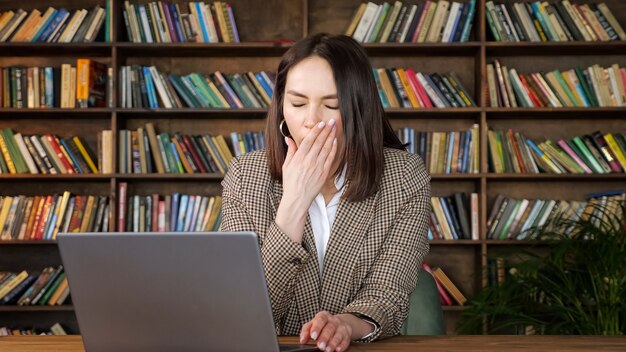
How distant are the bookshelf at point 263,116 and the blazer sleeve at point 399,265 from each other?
2.18 meters

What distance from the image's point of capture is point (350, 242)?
1.77 metres

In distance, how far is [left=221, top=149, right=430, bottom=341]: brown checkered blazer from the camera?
5.41 feet

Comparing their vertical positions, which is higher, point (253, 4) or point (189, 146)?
point (253, 4)

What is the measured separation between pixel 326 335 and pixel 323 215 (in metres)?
0.63

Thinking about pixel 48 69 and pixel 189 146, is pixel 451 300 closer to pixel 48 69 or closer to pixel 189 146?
pixel 189 146

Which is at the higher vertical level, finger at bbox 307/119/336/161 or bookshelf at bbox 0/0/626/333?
finger at bbox 307/119/336/161

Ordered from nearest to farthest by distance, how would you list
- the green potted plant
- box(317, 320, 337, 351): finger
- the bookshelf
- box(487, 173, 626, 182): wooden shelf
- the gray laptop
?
1. the gray laptop
2. box(317, 320, 337, 351): finger
3. the green potted plant
4. box(487, 173, 626, 182): wooden shelf
5. the bookshelf

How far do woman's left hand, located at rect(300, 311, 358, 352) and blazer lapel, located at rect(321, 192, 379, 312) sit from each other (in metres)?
0.41

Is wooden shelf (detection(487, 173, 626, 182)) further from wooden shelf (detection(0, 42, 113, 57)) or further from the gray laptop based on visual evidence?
the gray laptop

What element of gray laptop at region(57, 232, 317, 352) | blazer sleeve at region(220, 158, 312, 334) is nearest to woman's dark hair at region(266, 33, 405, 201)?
blazer sleeve at region(220, 158, 312, 334)

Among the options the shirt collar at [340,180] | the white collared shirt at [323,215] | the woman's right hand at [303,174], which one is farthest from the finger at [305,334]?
the shirt collar at [340,180]

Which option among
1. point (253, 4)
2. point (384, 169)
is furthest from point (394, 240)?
point (253, 4)

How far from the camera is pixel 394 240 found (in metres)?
1.75

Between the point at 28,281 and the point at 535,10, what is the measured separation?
2.69m
